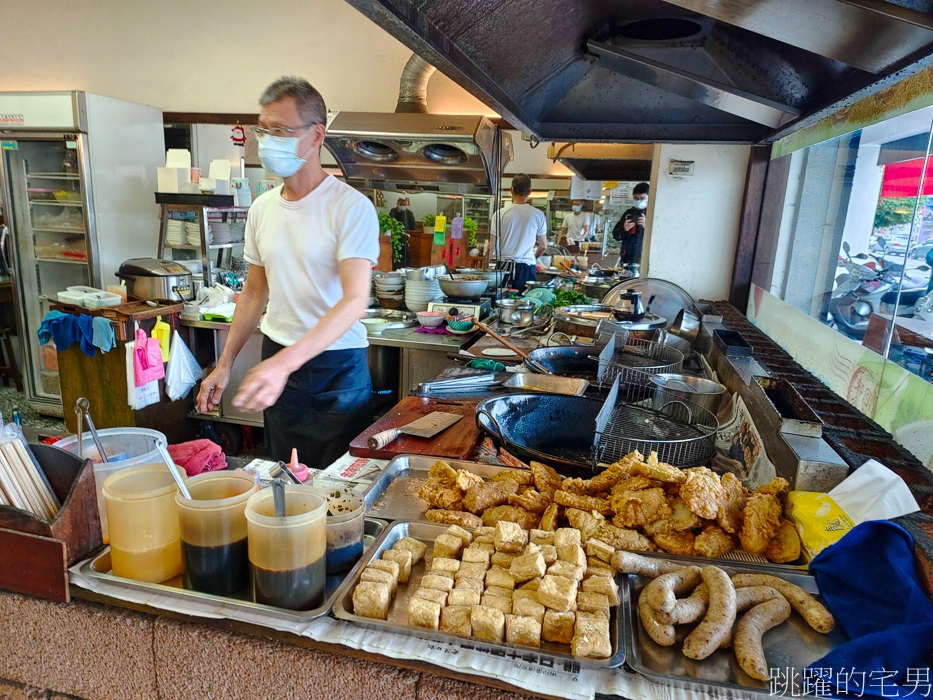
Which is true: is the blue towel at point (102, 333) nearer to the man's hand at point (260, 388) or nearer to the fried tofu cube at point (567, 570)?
the man's hand at point (260, 388)

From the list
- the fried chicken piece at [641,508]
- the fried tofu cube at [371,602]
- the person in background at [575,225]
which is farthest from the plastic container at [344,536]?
the person in background at [575,225]

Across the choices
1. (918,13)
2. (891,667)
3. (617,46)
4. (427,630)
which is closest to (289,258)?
(617,46)

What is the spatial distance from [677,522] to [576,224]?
6624 millimetres

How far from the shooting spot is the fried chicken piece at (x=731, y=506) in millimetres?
1333

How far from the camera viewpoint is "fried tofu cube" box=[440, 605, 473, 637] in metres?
1.03

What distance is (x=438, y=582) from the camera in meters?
1.13

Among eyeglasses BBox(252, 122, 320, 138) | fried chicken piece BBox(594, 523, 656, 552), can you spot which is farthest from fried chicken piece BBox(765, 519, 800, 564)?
eyeglasses BBox(252, 122, 320, 138)

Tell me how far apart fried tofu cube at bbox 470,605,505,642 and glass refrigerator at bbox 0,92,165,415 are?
211 inches

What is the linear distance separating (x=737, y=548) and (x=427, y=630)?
30.4 inches

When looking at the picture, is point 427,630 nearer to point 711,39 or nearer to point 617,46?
point 617,46

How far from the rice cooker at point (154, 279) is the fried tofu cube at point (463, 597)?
4.22 m

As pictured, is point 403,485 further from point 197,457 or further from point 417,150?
point 417,150

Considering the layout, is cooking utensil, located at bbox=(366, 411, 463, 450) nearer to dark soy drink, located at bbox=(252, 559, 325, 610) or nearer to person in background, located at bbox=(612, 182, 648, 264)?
dark soy drink, located at bbox=(252, 559, 325, 610)

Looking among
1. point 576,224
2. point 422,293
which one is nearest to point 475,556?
point 422,293
